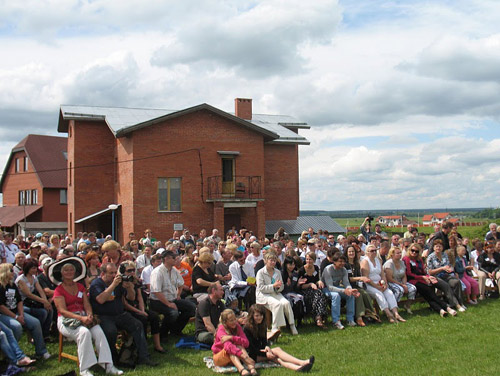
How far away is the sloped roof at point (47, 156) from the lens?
4238cm

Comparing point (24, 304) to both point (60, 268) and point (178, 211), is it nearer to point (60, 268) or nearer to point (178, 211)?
point (60, 268)

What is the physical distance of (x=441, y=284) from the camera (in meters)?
12.2

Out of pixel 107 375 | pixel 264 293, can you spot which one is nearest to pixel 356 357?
pixel 264 293

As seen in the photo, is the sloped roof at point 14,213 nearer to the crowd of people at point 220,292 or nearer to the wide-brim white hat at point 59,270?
the crowd of people at point 220,292

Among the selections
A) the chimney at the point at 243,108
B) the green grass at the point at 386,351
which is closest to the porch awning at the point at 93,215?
Result: the chimney at the point at 243,108

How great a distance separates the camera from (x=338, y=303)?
1062 cm

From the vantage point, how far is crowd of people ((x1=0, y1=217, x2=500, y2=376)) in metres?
7.83

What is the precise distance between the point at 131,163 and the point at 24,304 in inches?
691

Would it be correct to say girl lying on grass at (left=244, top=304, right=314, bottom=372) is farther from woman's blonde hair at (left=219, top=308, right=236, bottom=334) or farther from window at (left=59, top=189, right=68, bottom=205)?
window at (left=59, top=189, right=68, bottom=205)

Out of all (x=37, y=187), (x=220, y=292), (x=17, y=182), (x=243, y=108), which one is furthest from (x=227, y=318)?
(x=17, y=182)

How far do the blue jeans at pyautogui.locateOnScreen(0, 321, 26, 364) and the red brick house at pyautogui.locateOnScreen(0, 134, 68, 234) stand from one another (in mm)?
33582

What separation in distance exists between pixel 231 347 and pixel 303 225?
25437 millimetres

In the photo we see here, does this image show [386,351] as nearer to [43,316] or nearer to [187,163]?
[43,316]

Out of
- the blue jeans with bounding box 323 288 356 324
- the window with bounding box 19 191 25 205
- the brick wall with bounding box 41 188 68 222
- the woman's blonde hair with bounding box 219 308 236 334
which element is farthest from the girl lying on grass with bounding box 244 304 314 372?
the window with bounding box 19 191 25 205
